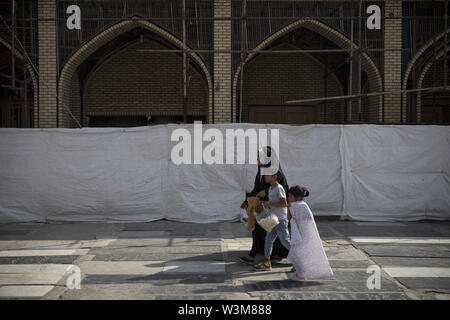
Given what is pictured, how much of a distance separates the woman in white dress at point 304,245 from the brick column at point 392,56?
7.08 metres

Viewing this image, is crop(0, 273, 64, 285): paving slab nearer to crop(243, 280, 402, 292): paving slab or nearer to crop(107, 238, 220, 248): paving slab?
crop(107, 238, 220, 248): paving slab

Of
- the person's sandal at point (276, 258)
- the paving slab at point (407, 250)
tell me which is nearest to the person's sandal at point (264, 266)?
the person's sandal at point (276, 258)

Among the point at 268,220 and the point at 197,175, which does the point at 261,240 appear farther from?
the point at 197,175

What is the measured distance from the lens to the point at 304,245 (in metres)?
5.40

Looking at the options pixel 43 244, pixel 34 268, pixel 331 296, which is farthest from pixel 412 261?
pixel 43 244

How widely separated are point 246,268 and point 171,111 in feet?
30.7

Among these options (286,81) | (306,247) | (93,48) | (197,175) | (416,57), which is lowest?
(306,247)

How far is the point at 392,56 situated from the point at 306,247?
8.05m

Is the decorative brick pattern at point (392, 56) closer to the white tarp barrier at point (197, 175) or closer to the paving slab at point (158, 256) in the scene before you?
the white tarp barrier at point (197, 175)

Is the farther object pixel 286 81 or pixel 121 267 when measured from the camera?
pixel 286 81

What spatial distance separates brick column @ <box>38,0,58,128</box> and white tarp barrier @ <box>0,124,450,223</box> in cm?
226

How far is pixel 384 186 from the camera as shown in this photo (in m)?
9.44

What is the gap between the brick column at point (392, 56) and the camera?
37.9 feet
